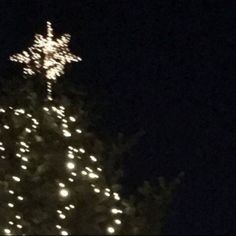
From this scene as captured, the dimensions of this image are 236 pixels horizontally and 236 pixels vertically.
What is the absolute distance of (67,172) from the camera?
13.4 ft

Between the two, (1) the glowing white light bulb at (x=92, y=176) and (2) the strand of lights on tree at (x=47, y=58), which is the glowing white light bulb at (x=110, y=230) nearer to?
(1) the glowing white light bulb at (x=92, y=176)

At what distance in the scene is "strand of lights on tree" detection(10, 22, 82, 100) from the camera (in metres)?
4.56

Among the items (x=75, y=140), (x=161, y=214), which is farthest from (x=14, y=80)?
(x=161, y=214)

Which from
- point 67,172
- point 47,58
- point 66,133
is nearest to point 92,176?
point 67,172

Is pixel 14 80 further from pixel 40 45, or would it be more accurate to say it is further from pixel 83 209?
pixel 83 209

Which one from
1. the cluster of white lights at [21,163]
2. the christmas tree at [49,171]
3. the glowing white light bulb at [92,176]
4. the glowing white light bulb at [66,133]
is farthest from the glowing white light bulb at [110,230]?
the glowing white light bulb at [66,133]

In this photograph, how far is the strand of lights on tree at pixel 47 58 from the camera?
456 cm

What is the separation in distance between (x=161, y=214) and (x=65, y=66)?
121 centimetres

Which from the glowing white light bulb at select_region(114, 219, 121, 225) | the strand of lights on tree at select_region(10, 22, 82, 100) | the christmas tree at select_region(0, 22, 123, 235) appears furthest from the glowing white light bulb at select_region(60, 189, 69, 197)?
the strand of lights on tree at select_region(10, 22, 82, 100)

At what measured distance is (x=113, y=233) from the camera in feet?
12.1

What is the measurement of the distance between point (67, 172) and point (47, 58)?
2.51 feet

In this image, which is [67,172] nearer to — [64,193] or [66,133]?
[64,193]

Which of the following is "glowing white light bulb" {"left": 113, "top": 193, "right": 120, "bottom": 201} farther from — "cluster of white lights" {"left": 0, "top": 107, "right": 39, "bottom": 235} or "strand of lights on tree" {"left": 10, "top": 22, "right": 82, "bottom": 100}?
"strand of lights on tree" {"left": 10, "top": 22, "right": 82, "bottom": 100}

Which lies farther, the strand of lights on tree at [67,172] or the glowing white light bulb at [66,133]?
the glowing white light bulb at [66,133]
